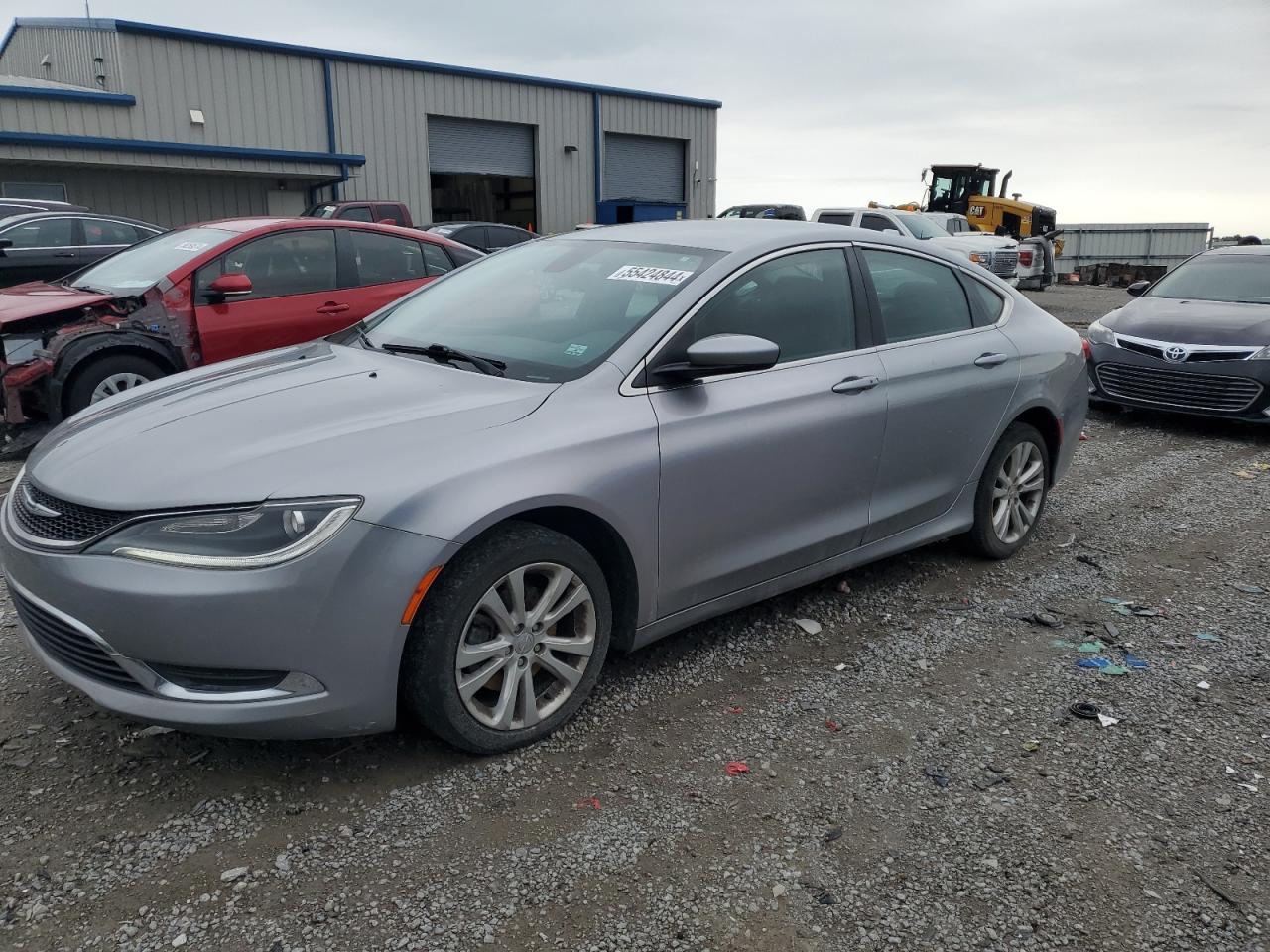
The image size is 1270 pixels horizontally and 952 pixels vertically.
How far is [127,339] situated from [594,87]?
76.5 feet

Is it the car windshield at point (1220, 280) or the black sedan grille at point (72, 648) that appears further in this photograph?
the car windshield at point (1220, 280)

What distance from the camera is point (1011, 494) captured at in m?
4.87

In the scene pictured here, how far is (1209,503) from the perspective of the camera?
6156 mm

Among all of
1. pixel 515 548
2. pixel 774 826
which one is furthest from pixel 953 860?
pixel 515 548

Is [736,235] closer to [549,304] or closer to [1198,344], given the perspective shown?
[549,304]

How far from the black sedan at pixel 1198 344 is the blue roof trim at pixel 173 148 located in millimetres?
17900

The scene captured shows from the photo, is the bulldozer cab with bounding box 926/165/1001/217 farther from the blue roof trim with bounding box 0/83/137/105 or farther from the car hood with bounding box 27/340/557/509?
the car hood with bounding box 27/340/557/509

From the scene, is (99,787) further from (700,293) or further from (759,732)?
(700,293)

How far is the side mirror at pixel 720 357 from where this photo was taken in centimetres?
323

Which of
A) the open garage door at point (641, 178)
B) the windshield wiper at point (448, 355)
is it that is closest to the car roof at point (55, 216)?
the windshield wiper at point (448, 355)

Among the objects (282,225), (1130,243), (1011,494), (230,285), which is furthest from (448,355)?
(1130,243)

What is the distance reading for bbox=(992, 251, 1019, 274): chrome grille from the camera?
1950 cm

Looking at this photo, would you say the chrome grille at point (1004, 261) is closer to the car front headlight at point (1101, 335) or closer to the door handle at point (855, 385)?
the car front headlight at point (1101, 335)

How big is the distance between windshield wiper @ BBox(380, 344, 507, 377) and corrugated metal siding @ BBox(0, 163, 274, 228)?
64.1ft
